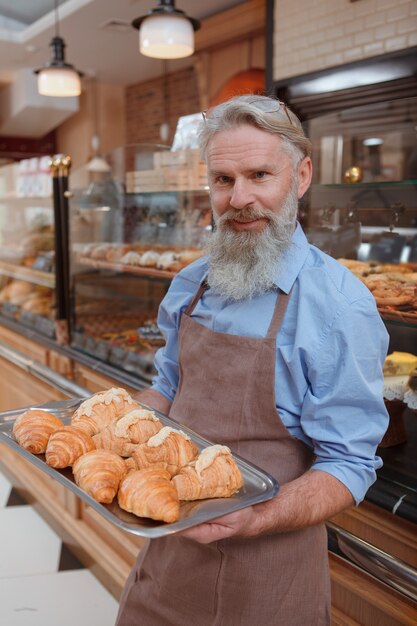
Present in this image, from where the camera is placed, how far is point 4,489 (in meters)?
3.84

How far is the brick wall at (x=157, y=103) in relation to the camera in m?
8.36

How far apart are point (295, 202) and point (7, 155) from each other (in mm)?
10849

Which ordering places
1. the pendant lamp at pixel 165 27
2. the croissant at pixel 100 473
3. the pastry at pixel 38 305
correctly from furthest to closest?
the pastry at pixel 38 305 → the pendant lamp at pixel 165 27 → the croissant at pixel 100 473

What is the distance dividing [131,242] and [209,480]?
7.44 feet

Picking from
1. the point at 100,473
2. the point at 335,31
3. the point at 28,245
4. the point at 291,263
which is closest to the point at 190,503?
the point at 100,473

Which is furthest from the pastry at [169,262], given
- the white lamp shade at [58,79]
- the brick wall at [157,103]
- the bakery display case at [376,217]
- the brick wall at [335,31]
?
the brick wall at [157,103]

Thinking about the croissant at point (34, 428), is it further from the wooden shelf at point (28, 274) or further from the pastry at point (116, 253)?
the wooden shelf at point (28, 274)

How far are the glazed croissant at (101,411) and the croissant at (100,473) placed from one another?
0.13 metres

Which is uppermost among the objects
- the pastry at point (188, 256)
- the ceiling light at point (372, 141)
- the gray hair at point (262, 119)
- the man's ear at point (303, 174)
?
the ceiling light at point (372, 141)

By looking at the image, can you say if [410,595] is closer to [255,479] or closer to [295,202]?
[255,479]

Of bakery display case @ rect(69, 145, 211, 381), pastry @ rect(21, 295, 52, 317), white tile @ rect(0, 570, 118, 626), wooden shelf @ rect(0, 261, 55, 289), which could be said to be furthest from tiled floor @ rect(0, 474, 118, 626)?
wooden shelf @ rect(0, 261, 55, 289)

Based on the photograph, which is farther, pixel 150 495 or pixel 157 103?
pixel 157 103

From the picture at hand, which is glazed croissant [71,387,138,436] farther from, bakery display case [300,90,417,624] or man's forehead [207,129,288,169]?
bakery display case [300,90,417,624]

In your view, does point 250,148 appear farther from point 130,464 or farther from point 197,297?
point 130,464
